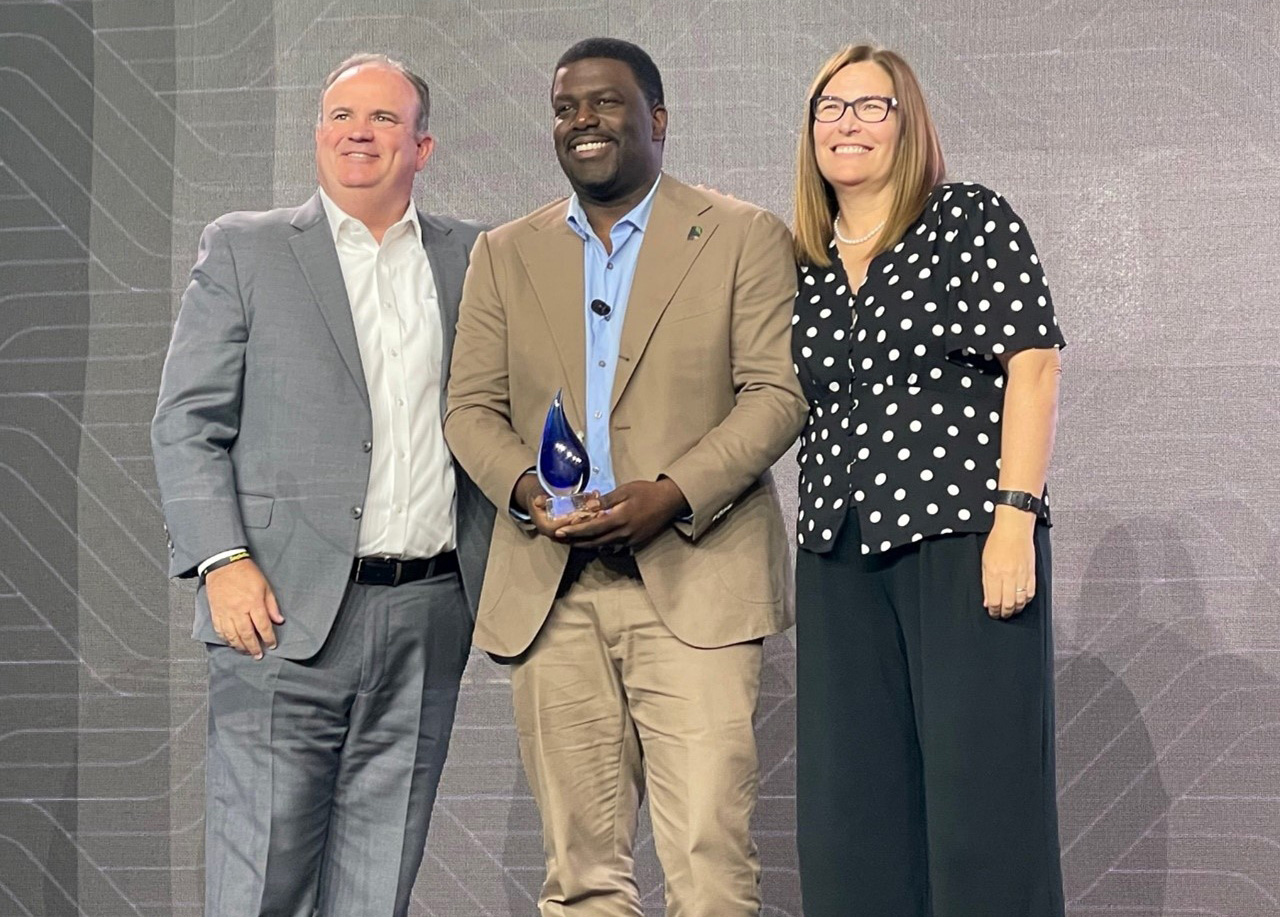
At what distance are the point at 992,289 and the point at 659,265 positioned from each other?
1.82ft

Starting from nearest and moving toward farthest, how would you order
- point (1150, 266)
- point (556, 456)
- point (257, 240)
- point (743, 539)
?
point (556, 456) < point (743, 539) < point (257, 240) < point (1150, 266)

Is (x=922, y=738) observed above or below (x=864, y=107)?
below

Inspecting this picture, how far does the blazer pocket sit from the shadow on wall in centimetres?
175

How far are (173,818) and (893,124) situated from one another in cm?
236

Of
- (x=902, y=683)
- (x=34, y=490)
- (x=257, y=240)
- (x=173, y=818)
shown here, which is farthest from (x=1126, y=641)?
(x=34, y=490)

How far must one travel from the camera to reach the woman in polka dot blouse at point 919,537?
87.6 inches

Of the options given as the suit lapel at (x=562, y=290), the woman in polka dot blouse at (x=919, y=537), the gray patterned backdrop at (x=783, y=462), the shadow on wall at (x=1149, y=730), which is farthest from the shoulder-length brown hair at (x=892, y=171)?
the shadow on wall at (x=1149, y=730)

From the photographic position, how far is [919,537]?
224 cm

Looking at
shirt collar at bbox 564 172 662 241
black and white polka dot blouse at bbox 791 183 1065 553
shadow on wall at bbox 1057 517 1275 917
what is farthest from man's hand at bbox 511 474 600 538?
shadow on wall at bbox 1057 517 1275 917

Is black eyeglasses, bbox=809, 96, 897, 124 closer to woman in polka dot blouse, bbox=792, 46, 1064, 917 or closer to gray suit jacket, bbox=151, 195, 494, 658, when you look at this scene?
woman in polka dot blouse, bbox=792, 46, 1064, 917

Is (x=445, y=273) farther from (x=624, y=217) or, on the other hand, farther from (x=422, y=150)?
(x=624, y=217)

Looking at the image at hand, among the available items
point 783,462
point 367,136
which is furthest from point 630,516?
point 783,462

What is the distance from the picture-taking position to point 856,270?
A: 244cm

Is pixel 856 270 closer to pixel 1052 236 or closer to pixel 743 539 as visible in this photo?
pixel 743 539
